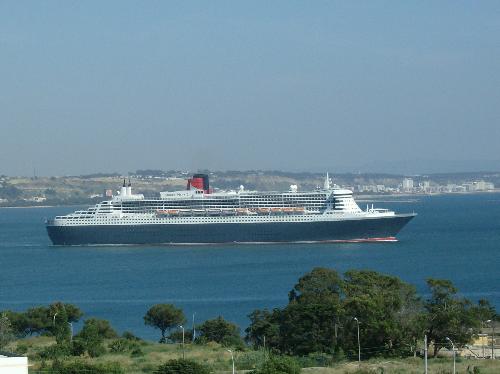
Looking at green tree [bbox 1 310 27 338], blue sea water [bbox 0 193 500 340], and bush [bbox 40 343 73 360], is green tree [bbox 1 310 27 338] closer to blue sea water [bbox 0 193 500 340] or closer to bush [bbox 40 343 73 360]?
blue sea water [bbox 0 193 500 340]

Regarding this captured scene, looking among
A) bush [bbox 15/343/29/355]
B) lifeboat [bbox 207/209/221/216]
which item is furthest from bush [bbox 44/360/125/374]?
lifeboat [bbox 207/209/221/216]

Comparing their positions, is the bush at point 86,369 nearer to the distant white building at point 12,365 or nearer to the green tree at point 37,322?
the distant white building at point 12,365

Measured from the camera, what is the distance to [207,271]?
5312 cm

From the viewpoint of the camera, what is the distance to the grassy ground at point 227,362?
22.1m

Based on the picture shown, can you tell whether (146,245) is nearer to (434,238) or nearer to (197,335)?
(434,238)

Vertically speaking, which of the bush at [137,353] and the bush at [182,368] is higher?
the bush at [182,368]

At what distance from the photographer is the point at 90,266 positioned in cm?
5716

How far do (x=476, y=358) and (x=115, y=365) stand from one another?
7.17m

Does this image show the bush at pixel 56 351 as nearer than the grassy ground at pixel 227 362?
No

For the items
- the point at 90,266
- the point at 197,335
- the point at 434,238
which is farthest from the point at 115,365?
the point at 434,238

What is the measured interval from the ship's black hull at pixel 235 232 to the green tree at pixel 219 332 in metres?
38.1

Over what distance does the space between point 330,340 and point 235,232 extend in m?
43.8

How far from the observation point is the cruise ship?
6875 centimetres

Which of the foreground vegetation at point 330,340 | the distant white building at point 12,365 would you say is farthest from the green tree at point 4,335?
the distant white building at point 12,365
